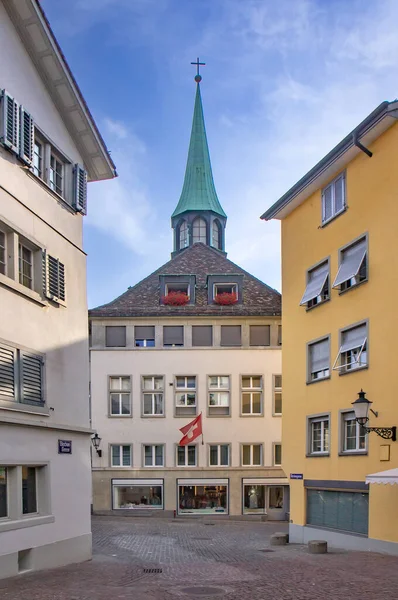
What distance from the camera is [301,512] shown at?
2352 cm

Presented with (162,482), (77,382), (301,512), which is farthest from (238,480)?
(77,382)

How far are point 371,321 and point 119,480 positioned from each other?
851 inches

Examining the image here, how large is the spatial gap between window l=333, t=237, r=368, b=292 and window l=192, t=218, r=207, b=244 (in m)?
27.3

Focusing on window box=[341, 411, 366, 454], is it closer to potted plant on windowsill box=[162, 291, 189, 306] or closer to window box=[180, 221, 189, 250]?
potted plant on windowsill box=[162, 291, 189, 306]

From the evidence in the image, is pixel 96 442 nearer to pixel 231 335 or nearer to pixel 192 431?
pixel 192 431

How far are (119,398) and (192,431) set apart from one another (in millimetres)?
4381

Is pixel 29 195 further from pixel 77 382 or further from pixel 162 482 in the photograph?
pixel 162 482

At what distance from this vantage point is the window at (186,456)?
3731 cm

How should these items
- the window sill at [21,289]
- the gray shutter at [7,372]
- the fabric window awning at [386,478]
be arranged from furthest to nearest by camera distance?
1. the fabric window awning at [386,478]
2. the window sill at [21,289]
3. the gray shutter at [7,372]

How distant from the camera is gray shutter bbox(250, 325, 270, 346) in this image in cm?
3797

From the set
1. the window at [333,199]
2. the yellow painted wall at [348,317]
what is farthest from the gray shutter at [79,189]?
the window at [333,199]

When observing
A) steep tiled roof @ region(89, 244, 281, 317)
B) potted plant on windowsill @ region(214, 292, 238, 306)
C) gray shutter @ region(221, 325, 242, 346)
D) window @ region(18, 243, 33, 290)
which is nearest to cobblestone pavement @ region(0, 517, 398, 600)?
window @ region(18, 243, 33, 290)

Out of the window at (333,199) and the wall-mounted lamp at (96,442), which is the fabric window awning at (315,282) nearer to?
the window at (333,199)

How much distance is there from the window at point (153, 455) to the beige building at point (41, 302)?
21.0m
